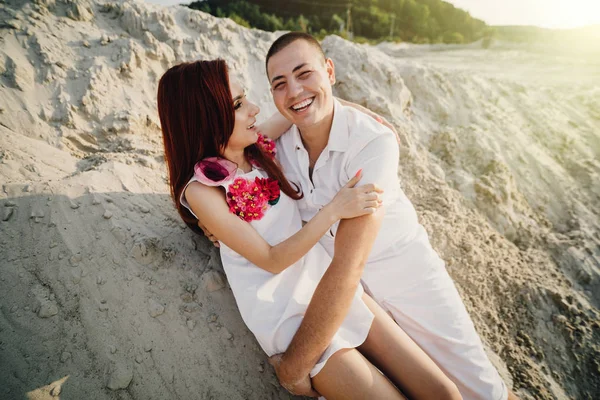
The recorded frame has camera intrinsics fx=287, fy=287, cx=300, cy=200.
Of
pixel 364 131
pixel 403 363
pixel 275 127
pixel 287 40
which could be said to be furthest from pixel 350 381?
pixel 287 40

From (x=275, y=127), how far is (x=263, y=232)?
1179 mm

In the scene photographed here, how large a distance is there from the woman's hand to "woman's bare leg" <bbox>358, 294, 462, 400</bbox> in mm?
791

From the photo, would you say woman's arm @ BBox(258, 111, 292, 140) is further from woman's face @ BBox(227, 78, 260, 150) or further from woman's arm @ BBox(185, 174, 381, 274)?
woman's arm @ BBox(185, 174, 381, 274)

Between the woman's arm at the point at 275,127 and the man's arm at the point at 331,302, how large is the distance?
Answer: 1.36 metres

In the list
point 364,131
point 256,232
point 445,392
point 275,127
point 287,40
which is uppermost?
point 287,40

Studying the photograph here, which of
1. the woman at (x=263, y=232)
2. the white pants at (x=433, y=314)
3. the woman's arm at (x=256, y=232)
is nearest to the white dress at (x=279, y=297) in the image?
the woman at (x=263, y=232)

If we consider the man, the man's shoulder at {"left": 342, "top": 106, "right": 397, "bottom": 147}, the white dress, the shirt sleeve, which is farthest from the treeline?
the white dress

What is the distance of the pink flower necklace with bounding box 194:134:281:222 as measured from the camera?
2068 millimetres

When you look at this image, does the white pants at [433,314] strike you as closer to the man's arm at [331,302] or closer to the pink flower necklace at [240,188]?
the man's arm at [331,302]

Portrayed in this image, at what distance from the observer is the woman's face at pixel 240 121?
223 centimetres

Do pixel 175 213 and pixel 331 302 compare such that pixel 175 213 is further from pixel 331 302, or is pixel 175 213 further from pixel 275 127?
pixel 331 302

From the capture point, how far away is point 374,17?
1124 inches

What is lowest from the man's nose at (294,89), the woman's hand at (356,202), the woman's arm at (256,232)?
the woman's arm at (256,232)

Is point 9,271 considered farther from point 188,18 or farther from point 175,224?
point 188,18
